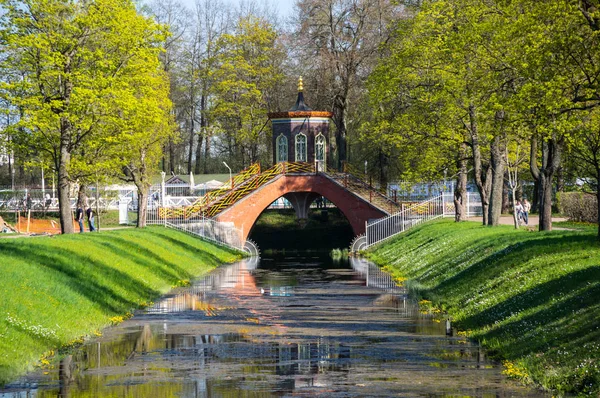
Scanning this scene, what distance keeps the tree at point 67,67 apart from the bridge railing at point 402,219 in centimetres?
2161

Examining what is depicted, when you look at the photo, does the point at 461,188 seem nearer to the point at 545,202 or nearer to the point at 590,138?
the point at 545,202

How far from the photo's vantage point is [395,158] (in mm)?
72938

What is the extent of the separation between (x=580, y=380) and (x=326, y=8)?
59757mm

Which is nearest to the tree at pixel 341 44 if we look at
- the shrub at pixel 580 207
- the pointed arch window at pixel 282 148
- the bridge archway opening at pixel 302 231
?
the pointed arch window at pixel 282 148

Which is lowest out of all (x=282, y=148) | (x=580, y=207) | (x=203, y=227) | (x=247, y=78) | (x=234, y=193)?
(x=203, y=227)

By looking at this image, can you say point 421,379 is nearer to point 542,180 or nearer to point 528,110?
point 528,110

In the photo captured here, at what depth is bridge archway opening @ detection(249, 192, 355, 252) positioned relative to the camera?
73375 mm

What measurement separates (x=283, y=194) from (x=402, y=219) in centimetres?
978

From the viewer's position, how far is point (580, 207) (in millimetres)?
48062

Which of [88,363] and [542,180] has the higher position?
[542,180]

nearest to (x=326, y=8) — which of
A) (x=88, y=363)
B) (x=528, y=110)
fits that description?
(x=528, y=110)

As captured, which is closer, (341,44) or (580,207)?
(580,207)

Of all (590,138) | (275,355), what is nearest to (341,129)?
(590,138)

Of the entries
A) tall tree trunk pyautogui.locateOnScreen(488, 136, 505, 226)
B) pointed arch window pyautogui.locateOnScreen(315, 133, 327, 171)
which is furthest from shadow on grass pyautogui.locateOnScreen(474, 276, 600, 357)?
pointed arch window pyautogui.locateOnScreen(315, 133, 327, 171)
